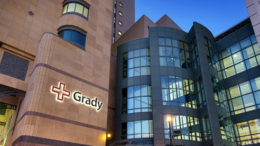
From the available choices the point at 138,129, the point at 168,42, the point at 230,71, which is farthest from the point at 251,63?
the point at 138,129

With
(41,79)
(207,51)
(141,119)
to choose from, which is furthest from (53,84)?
(207,51)

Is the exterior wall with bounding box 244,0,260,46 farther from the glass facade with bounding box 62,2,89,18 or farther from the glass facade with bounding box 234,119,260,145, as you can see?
the glass facade with bounding box 62,2,89,18

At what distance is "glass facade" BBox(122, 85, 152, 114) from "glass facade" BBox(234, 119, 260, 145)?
13452 mm

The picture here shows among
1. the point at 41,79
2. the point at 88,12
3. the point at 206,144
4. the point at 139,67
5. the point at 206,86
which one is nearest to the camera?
the point at 41,79

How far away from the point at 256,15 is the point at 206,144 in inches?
771

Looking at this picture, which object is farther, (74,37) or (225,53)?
(225,53)

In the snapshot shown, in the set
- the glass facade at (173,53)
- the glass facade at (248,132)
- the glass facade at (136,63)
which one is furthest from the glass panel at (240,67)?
the glass facade at (136,63)

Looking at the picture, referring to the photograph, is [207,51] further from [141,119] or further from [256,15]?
[141,119]

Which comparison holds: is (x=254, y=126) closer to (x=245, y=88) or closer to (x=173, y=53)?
(x=245, y=88)

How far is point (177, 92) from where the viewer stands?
29656 mm

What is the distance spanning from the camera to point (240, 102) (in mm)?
30641

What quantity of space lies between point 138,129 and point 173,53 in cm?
1318

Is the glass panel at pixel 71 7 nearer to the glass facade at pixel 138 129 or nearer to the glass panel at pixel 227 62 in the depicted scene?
the glass facade at pixel 138 129

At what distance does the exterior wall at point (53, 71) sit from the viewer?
19869mm
